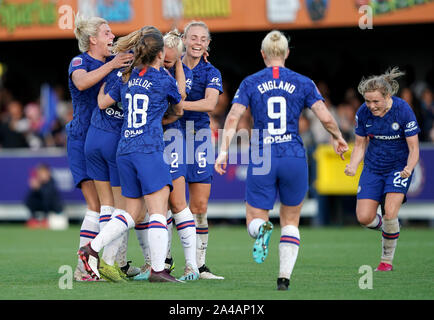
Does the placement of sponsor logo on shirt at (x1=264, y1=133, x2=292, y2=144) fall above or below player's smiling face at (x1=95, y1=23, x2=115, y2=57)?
below

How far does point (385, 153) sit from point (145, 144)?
3.03 meters

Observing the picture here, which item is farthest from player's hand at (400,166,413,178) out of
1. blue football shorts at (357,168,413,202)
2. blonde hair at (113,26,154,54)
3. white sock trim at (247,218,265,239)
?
blonde hair at (113,26,154,54)

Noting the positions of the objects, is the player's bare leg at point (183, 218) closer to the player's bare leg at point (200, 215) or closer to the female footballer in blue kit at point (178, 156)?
the female footballer in blue kit at point (178, 156)

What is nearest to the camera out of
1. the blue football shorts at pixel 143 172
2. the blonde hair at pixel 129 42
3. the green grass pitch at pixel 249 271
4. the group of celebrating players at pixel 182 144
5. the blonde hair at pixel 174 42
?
the green grass pitch at pixel 249 271

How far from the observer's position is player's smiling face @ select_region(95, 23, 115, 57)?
8.15 metres

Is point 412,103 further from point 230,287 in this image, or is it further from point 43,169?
point 230,287

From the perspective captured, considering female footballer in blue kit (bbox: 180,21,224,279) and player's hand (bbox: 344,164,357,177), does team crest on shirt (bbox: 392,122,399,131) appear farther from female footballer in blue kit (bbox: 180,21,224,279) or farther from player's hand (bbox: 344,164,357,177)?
female footballer in blue kit (bbox: 180,21,224,279)

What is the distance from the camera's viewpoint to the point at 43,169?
17047 mm

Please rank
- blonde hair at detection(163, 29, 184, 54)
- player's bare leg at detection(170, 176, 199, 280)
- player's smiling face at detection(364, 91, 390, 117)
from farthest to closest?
1. player's smiling face at detection(364, 91, 390, 117)
2. player's bare leg at detection(170, 176, 199, 280)
3. blonde hair at detection(163, 29, 184, 54)

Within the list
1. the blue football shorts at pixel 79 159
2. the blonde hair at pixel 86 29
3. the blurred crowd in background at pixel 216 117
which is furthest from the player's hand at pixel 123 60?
the blurred crowd in background at pixel 216 117

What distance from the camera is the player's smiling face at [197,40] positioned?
8.30m

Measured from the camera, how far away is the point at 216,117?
17781 mm
